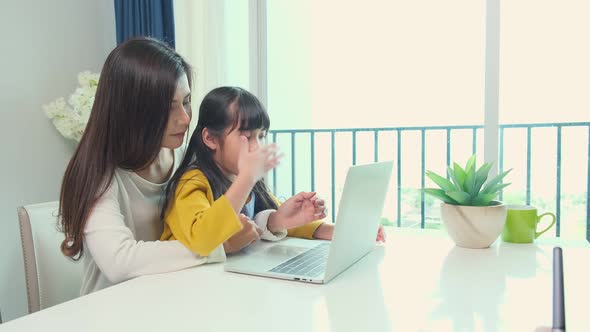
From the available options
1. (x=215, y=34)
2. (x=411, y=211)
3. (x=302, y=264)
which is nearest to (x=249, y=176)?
(x=302, y=264)

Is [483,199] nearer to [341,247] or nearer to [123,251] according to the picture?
[341,247]

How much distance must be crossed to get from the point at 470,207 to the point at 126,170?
851 mm

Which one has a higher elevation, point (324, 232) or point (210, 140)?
point (210, 140)

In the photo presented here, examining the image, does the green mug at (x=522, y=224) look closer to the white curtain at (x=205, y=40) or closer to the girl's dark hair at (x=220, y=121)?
the girl's dark hair at (x=220, y=121)

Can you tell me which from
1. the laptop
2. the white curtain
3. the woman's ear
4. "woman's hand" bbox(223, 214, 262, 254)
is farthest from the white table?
the white curtain

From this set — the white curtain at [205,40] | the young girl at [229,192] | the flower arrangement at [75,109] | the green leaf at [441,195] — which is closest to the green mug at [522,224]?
the green leaf at [441,195]

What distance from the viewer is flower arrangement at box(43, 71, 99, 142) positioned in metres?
2.05

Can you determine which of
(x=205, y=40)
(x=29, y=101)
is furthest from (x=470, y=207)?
(x=29, y=101)

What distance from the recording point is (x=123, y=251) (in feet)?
3.11

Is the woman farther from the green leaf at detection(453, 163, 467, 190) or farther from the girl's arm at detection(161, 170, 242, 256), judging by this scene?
the green leaf at detection(453, 163, 467, 190)

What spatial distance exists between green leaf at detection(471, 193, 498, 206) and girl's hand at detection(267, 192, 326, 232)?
38 centimetres

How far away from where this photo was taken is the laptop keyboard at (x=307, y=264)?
0.91m

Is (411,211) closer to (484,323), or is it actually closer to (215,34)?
(215,34)

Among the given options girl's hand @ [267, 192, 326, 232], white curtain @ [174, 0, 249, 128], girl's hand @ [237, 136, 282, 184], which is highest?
white curtain @ [174, 0, 249, 128]
